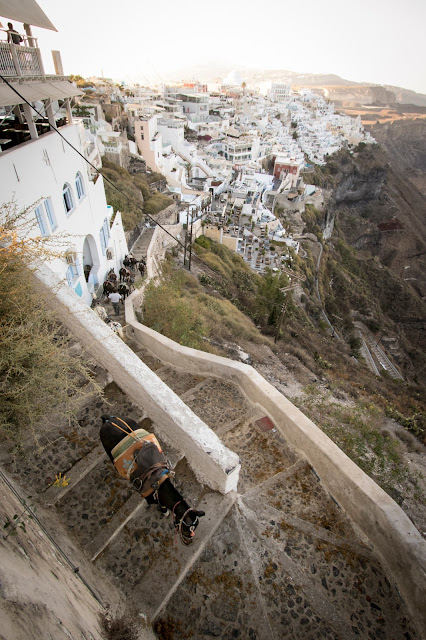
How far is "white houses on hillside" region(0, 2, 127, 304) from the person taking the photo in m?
6.19

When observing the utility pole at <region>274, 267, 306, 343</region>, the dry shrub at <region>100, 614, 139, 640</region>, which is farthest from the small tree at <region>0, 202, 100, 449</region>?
the utility pole at <region>274, 267, 306, 343</region>

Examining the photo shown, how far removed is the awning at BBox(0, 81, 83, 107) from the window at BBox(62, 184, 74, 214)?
199cm

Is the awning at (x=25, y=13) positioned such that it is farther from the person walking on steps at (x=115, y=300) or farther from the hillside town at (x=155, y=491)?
the person walking on steps at (x=115, y=300)

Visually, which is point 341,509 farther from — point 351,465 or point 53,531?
point 53,531

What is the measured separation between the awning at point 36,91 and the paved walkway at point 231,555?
5928mm

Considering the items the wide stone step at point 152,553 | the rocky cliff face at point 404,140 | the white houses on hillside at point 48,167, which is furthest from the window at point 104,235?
the rocky cliff face at point 404,140

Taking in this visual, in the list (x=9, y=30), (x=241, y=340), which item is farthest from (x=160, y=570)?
(x=9, y=30)

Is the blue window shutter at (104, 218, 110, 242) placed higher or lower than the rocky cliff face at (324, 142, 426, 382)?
higher

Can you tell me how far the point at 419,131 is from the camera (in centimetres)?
12912

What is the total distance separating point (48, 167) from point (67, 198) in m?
1.31

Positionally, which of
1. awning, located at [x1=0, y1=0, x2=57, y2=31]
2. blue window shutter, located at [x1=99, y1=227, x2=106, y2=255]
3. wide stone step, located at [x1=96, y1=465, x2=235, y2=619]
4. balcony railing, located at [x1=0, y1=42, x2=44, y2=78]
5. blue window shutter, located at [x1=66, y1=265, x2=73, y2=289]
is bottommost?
blue window shutter, located at [x1=99, y1=227, x2=106, y2=255]

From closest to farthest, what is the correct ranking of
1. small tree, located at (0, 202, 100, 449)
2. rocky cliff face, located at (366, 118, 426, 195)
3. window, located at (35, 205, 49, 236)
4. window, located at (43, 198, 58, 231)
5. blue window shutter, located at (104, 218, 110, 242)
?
small tree, located at (0, 202, 100, 449) → window, located at (35, 205, 49, 236) → window, located at (43, 198, 58, 231) → blue window shutter, located at (104, 218, 110, 242) → rocky cliff face, located at (366, 118, 426, 195)

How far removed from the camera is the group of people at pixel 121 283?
32.3 feet

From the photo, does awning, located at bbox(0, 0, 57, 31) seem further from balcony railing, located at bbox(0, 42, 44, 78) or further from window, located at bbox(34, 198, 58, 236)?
window, located at bbox(34, 198, 58, 236)
